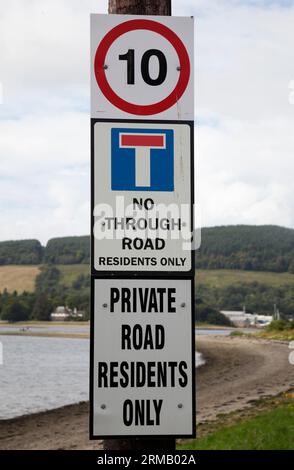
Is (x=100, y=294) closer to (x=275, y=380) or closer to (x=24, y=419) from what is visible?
(x=24, y=419)

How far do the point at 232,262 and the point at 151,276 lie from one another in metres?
171

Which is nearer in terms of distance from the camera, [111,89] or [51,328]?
[111,89]

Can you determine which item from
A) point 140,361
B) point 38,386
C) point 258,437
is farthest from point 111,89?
point 38,386

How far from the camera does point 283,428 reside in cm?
1363

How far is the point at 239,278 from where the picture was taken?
173250 mm

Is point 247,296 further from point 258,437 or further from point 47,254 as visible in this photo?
point 258,437

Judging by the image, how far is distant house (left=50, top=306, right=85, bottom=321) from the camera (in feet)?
461

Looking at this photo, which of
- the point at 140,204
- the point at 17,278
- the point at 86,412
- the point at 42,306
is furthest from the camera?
the point at 17,278

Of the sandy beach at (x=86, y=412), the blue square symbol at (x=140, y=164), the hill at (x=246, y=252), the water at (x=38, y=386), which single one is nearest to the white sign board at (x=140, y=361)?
the blue square symbol at (x=140, y=164)

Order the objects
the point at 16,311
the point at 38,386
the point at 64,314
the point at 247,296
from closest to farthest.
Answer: the point at 38,386 < the point at 64,314 < the point at 16,311 < the point at 247,296

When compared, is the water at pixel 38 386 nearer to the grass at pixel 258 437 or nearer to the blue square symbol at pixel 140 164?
the grass at pixel 258 437

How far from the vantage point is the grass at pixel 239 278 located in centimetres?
16938

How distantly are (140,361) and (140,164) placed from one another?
1.07 meters

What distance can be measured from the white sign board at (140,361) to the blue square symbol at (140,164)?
0.52 m
